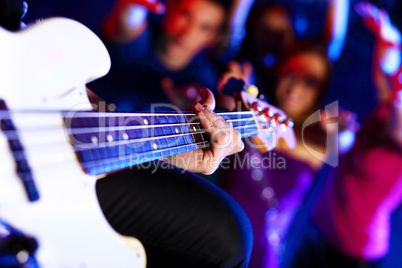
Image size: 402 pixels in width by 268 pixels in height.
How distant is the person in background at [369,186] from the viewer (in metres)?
1.87

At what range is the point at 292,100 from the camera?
2.06 meters

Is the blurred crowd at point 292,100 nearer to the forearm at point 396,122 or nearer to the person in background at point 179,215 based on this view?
the forearm at point 396,122

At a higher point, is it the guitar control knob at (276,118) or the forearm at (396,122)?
the guitar control knob at (276,118)

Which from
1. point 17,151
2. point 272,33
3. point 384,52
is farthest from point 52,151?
point 384,52

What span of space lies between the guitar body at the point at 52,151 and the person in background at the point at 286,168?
1.37m

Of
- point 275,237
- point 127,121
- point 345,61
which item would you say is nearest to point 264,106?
point 127,121

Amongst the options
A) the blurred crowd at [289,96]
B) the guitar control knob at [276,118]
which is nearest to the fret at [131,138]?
the guitar control knob at [276,118]

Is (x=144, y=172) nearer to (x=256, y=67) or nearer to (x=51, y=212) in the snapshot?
(x=51, y=212)

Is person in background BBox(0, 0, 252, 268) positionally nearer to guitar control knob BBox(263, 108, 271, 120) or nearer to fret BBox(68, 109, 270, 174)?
fret BBox(68, 109, 270, 174)

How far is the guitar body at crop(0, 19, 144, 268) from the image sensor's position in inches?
19.5

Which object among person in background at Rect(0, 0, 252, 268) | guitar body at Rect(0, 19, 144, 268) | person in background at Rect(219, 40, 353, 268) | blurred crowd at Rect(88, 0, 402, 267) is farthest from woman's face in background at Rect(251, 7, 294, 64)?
guitar body at Rect(0, 19, 144, 268)

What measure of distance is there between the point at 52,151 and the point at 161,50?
166cm

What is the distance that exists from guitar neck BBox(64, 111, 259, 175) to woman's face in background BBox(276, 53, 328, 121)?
4.21 ft

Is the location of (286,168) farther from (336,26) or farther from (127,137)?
(127,137)
